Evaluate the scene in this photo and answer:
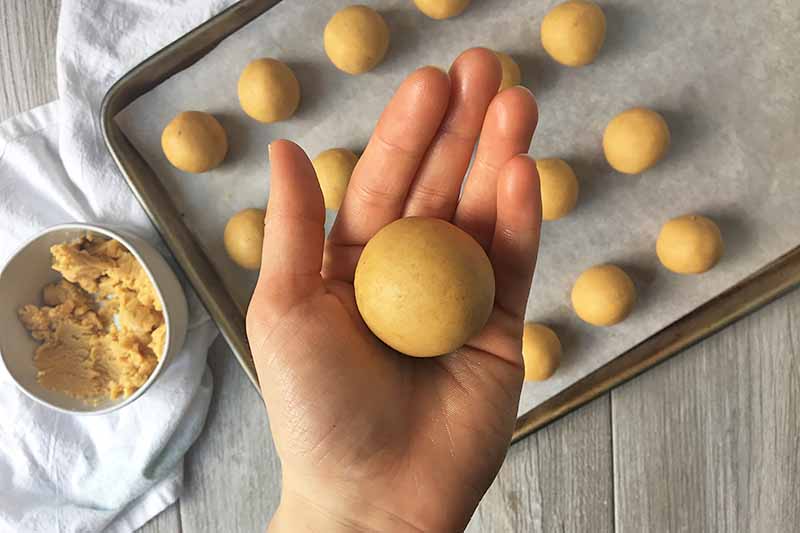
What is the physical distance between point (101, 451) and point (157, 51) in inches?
30.3

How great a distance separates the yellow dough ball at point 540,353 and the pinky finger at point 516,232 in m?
0.31

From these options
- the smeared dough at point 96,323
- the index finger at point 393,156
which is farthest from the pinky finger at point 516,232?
the smeared dough at point 96,323

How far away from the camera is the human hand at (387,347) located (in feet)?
3.02

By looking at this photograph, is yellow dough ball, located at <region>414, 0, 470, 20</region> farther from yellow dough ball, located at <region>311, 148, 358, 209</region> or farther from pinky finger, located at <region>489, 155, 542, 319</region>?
pinky finger, located at <region>489, 155, 542, 319</region>

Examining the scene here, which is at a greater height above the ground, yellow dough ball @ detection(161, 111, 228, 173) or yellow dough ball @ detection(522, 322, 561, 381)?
yellow dough ball @ detection(161, 111, 228, 173)

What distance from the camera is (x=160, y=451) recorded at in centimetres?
144

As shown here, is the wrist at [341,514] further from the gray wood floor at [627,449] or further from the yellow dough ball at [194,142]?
the yellow dough ball at [194,142]

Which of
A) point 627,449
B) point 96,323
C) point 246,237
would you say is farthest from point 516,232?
point 96,323

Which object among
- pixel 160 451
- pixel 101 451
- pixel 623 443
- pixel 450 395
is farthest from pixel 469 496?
pixel 101 451

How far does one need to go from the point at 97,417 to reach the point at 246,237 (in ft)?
1.51

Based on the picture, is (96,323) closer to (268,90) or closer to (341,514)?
(268,90)

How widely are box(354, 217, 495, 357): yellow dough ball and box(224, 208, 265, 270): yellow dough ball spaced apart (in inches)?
18.2

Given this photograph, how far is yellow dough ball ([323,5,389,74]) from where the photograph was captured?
52.4 inches

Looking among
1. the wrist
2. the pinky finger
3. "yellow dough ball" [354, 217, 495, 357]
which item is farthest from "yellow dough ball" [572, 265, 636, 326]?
the wrist
